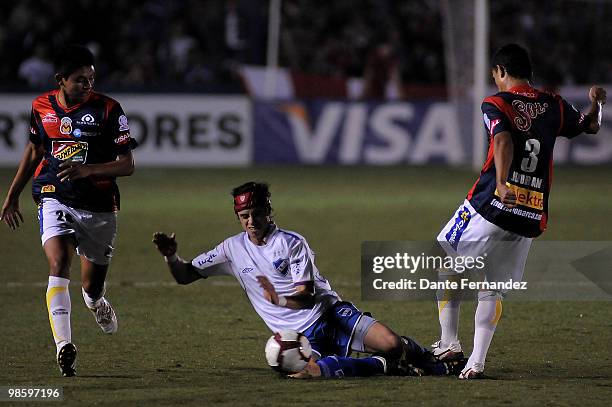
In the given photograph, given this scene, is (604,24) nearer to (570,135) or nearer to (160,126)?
(160,126)

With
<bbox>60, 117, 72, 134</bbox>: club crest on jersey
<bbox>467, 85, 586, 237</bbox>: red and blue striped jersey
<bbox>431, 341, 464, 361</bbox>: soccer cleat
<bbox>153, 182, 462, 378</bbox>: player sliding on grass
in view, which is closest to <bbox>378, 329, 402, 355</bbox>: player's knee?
<bbox>153, 182, 462, 378</bbox>: player sliding on grass

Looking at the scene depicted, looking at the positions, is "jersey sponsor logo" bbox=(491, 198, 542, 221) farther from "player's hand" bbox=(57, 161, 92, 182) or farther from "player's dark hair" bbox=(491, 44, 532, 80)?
"player's hand" bbox=(57, 161, 92, 182)

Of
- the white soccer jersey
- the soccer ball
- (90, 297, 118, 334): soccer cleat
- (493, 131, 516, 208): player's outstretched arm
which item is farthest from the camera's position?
(90, 297, 118, 334): soccer cleat

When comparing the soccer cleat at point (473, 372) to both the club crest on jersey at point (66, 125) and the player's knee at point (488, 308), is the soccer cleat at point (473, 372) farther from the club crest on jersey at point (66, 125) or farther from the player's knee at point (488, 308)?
the club crest on jersey at point (66, 125)

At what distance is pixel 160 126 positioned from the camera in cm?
2494

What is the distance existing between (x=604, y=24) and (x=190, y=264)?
24.7 m

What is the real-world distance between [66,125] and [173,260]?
118 centimetres

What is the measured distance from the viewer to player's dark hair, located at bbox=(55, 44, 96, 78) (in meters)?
7.59

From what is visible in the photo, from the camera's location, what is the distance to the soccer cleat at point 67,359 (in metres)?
7.09

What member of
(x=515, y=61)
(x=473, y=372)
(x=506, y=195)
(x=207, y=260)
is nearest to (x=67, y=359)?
(x=207, y=260)

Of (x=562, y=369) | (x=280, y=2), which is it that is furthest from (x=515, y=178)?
(x=280, y=2)

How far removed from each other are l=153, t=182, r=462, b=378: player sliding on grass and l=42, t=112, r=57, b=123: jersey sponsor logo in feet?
3.86

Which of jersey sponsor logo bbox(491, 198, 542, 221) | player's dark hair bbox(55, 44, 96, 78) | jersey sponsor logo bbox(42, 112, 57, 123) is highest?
player's dark hair bbox(55, 44, 96, 78)

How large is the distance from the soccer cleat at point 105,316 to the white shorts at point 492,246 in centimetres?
262
